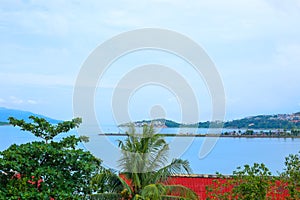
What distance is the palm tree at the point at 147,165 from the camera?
7.53 metres

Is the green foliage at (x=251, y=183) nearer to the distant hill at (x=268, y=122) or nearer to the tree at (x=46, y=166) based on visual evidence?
the tree at (x=46, y=166)

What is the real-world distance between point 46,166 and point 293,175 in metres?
3.93

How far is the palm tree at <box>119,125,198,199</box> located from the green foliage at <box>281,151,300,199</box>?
7.61 ft

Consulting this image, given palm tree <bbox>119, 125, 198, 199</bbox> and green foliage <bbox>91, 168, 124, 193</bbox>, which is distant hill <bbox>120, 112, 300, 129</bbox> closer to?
palm tree <bbox>119, 125, 198, 199</bbox>

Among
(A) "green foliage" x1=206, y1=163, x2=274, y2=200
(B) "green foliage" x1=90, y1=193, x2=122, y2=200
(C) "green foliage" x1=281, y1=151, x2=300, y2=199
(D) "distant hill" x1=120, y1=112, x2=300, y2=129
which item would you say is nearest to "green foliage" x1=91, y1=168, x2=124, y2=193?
(B) "green foliage" x1=90, y1=193, x2=122, y2=200

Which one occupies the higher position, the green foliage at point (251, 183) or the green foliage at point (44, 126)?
the green foliage at point (44, 126)

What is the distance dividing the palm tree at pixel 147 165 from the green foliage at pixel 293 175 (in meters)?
2.32

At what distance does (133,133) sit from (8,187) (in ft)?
12.2

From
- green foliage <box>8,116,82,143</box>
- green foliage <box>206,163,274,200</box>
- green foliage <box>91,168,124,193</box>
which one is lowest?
green foliage <box>206,163,274,200</box>

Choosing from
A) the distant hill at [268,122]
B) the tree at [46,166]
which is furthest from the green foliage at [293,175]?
the distant hill at [268,122]

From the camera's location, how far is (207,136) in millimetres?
8367

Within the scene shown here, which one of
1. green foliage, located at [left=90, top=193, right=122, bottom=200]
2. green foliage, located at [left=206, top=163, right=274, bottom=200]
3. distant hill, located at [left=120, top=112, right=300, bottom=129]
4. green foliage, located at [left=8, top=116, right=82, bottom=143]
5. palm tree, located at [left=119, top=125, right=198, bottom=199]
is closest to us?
green foliage, located at [left=206, top=163, right=274, bottom=200]

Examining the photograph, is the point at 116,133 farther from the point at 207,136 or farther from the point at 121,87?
the point at 207,136

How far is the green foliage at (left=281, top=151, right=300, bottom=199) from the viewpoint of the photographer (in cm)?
537
